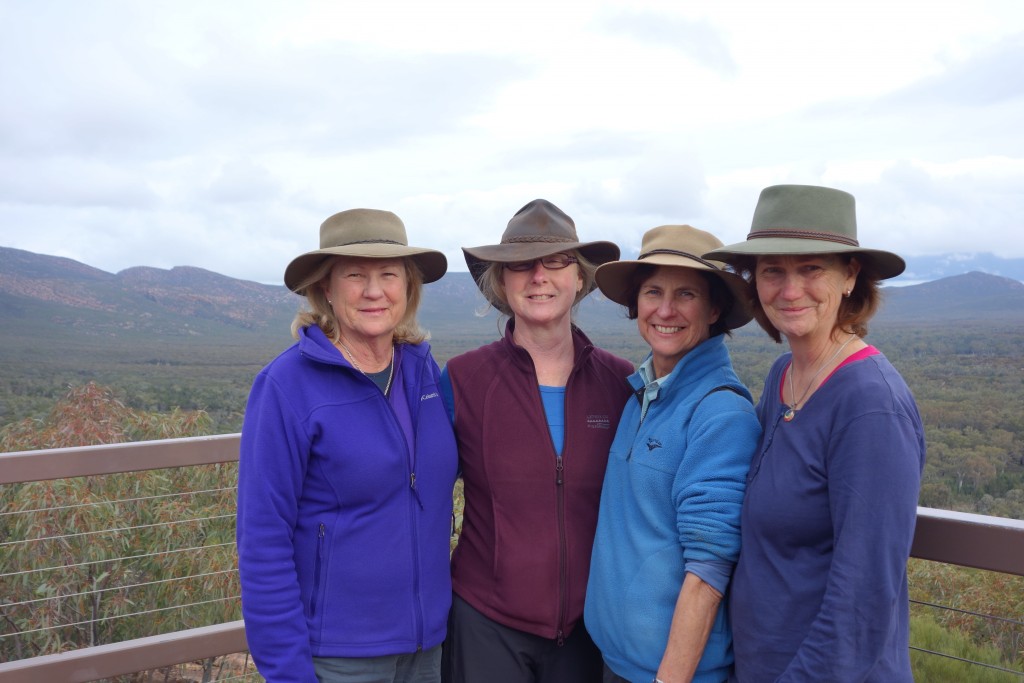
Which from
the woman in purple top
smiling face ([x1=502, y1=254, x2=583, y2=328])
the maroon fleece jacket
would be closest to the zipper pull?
the maroon fleece jacket

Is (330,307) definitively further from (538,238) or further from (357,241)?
(538,238)

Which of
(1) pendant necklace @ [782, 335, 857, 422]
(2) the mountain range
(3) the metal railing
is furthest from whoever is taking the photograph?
(2) the mountain range

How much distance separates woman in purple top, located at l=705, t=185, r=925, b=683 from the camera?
1.57 meters

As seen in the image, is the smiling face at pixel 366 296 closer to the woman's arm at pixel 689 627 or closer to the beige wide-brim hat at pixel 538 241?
the beige wide-brim hat at pixel 538 241

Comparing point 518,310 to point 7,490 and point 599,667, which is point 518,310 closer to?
point 599,667

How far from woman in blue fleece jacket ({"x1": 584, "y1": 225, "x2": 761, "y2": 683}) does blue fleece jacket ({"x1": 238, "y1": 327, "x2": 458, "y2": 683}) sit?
492mm

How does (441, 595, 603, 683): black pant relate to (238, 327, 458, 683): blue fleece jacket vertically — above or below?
below

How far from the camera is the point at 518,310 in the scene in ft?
8.09

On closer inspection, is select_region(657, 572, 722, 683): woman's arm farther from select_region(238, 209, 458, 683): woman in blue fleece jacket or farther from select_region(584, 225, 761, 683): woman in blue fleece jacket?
select_region(238, 209, 458, 683): woman in blue fleece jacket

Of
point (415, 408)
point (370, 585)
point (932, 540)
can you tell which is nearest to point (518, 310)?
point (415, 408)

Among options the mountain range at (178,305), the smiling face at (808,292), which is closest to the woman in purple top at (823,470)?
the smiling face at (808,292)

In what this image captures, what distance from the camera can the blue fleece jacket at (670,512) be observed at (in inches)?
74.2

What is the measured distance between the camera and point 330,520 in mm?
2104

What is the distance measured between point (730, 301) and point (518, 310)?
628 mm
